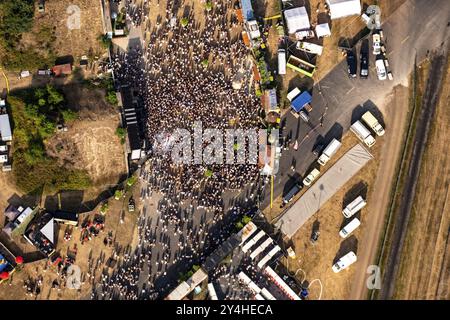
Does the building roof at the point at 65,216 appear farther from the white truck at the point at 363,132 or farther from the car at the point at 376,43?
the car at the point at 376,43

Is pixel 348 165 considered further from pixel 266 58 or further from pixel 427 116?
pixel 266 58

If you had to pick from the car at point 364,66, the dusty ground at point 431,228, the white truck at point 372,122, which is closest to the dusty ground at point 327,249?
the dusty ground at point 431,228

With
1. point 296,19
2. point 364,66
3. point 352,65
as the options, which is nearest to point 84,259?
point 296,19

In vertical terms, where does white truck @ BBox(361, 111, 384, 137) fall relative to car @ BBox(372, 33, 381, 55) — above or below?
below

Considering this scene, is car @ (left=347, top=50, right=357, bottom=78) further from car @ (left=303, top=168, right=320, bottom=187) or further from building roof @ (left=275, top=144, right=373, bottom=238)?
car @ (left=303, top=168, right=320, bottom=187)

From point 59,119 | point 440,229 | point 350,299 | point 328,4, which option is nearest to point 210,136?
point 59,119

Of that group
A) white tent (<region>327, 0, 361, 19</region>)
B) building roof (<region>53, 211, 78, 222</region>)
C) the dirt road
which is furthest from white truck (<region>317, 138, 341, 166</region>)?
building roof (<region>53, 211, 78, 222</region>)

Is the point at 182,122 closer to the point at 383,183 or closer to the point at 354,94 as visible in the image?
the point at 354,94
